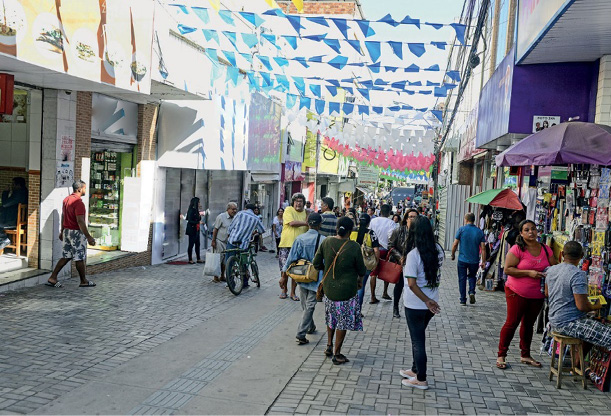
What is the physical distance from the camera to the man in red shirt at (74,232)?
9594 millimetres

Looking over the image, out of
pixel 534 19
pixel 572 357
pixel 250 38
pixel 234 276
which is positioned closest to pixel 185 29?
pixel 250 38

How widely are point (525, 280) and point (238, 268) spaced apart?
571cm

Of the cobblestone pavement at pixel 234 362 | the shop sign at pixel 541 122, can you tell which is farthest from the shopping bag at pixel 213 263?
the shop sign at pixel 541 122

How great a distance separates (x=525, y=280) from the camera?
257 inches

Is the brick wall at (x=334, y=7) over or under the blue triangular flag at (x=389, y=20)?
over

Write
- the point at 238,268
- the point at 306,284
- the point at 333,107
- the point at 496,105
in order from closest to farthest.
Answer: the point at 306,284 < the point at 238,268 < the point at 496,105 < the point at 333,107

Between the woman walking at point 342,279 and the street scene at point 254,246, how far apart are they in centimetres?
2

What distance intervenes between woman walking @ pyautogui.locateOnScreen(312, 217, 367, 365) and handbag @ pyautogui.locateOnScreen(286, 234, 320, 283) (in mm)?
362

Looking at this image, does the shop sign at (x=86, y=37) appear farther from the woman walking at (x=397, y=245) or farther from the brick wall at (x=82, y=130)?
the woman walking at (x=397, y=245)

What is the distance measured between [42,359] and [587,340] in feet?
18.7

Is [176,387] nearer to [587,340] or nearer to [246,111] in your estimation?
[587,340]

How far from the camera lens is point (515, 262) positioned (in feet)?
21.8

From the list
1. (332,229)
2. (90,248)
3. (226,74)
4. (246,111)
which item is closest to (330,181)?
(246,111)

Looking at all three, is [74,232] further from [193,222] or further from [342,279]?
[342,279]
